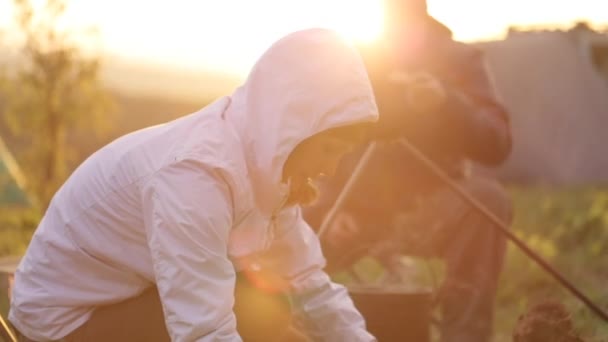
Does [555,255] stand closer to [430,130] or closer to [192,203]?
[430,130]

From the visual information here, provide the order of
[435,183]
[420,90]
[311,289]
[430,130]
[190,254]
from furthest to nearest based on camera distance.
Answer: [435,183] < [430,130] < [420,90] < [311,289] < [190,254]

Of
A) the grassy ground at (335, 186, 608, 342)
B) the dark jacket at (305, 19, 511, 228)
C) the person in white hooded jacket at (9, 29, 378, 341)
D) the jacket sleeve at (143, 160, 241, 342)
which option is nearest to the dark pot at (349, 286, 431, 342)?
the grassy ground at (335, 186, 608, 342)

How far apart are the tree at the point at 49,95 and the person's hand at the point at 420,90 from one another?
3.98m

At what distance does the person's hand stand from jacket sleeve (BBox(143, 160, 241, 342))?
1551 mm

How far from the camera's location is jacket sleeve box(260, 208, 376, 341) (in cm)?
291

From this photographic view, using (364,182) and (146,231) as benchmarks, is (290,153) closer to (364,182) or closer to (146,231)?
Result: (146,231)

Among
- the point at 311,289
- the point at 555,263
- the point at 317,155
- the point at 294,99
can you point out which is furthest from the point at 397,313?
the point at 555,263

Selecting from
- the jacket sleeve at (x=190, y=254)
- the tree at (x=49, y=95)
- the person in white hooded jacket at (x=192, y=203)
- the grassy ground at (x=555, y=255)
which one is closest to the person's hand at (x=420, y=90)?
the grassy ground at (x=555, y=255)

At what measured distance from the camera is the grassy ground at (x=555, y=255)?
4.89 m

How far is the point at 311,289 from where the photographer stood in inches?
117

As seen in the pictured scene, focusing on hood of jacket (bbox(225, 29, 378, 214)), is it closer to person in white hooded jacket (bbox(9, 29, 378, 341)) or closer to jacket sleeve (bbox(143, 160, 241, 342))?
person in white hooded jacket (bbox(9, 29, 378, 341))

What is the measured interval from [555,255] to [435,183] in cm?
243

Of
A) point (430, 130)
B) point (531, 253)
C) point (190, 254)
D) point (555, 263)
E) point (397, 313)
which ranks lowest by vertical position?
A: point (555, 263)

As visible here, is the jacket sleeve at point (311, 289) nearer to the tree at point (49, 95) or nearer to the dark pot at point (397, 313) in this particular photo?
the dark pot at point (397, 313)
